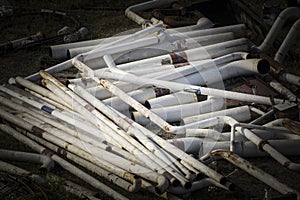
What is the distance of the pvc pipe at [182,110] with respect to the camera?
7.05 metres

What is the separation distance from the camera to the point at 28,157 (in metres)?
6.67

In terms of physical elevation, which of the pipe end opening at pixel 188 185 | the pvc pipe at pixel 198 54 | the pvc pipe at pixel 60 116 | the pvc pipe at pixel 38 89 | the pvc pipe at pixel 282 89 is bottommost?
the pipe end opening at pixel 188 185

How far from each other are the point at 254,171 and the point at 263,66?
6.54ft

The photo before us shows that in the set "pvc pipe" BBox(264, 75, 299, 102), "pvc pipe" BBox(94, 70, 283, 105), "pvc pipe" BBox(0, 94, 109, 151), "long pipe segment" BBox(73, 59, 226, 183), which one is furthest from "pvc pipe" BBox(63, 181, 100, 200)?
"pvc pipe" BBox(264, 75, 299, 102)

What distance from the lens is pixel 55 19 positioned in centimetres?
1033

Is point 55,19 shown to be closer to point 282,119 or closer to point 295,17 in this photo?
point 295,17

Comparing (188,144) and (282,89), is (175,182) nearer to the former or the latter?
(188,144)

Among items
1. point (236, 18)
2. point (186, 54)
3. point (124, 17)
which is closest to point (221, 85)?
point (186, 54)

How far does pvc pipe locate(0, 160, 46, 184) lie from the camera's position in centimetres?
622

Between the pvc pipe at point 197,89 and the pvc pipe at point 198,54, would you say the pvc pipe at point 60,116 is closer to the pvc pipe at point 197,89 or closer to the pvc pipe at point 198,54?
the pvc pipe at point 197,89

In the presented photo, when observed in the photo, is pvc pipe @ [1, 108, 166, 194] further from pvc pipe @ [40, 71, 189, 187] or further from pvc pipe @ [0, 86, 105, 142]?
pvc pipe @ [0, 86, 105, 142]

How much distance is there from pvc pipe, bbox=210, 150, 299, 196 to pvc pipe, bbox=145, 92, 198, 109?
3.28 ft

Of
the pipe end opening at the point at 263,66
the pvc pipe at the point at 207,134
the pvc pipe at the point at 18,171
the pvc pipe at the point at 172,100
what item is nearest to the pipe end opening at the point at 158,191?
the pvc pipe at the point at 207,134

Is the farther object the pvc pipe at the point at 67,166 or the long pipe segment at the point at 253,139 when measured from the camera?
the long pipe segment at the point at 253,139
